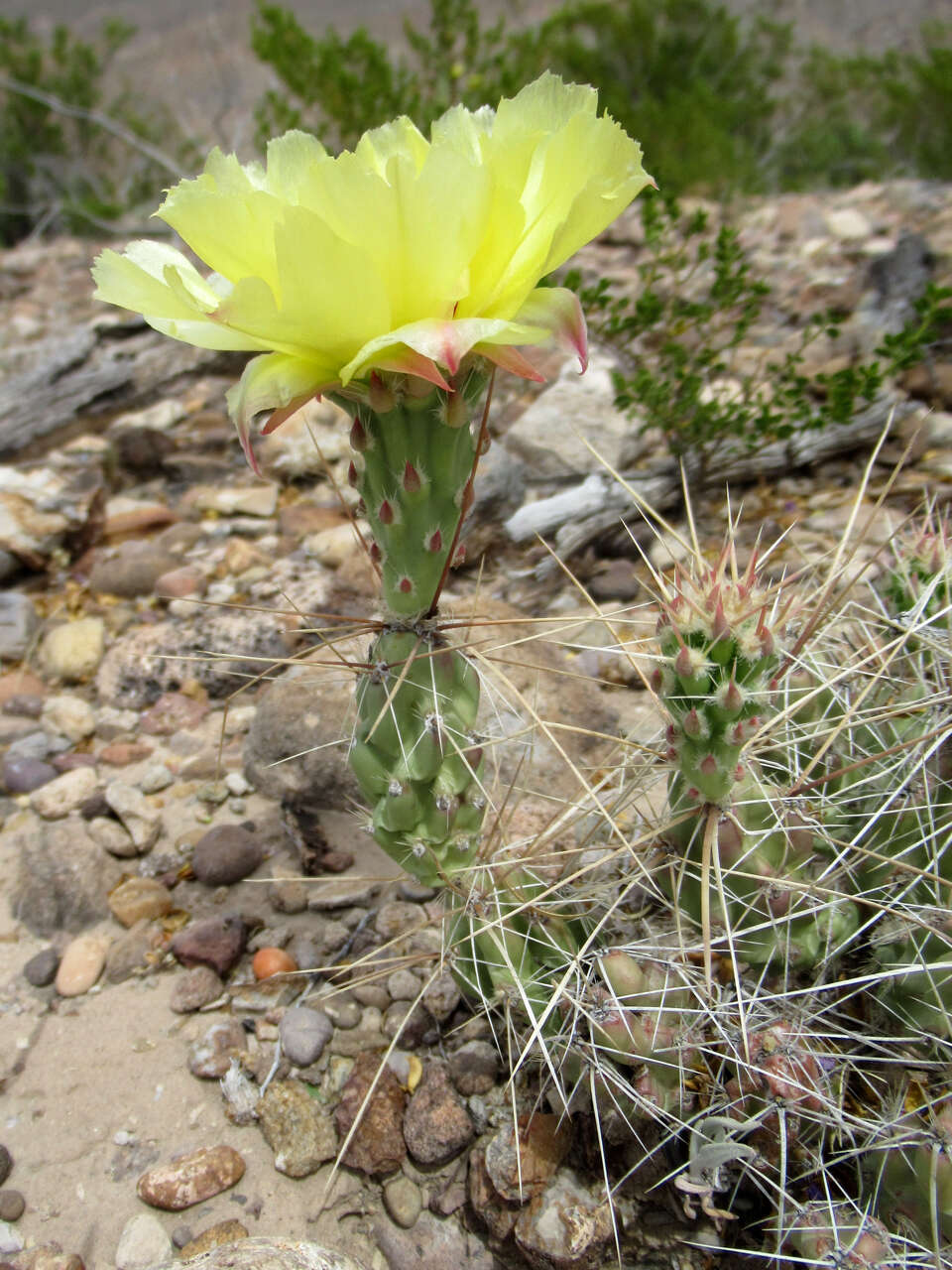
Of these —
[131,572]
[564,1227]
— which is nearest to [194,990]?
[564,1227]

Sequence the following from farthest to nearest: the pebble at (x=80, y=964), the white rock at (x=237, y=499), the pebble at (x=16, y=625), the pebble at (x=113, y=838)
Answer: the white rock at (x=237, y=499), the pebble at (x=16, y=625), the pebble at (x=113, y=838), the pebble at (x=80, y=964)

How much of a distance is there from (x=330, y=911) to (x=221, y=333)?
1.11 m

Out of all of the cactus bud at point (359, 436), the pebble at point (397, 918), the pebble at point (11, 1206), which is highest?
the cactus bud at point (359, 436)

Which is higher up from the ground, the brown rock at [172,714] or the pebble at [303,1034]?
the brown rock at [172,714]

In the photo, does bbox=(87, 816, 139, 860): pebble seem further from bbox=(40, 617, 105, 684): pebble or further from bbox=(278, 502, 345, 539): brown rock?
bbox=(278, 502, 345, 539): brown rock

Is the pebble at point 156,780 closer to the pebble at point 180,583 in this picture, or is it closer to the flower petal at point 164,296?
the pebble at point 180,583

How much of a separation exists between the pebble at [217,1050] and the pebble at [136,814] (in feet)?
1.52

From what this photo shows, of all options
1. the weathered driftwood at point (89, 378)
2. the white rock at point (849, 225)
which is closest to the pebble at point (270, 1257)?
the weathered driftwood at point (89, 378)

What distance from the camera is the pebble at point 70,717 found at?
2121 millimetres

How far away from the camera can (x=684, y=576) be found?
3.39 ft

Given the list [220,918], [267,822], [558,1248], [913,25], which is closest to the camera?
[558,1248]

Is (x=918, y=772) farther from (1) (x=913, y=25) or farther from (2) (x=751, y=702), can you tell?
(1) (x=913, y=25)

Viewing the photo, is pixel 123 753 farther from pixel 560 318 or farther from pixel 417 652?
pixel 560 318

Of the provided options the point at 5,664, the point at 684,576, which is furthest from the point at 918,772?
the point at 5,664
